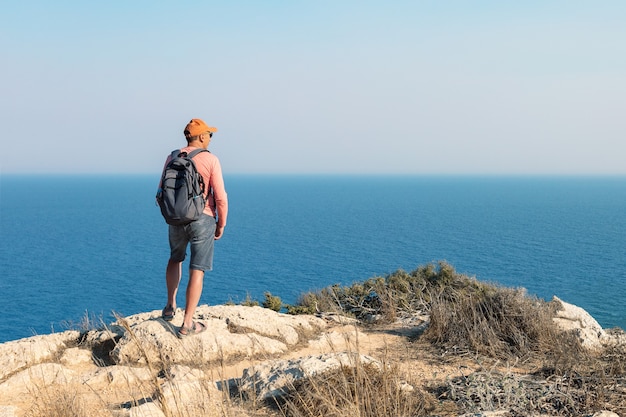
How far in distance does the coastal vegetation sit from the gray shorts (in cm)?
113

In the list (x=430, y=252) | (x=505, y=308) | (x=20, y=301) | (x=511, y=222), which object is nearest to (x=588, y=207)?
(x=511, y=222)

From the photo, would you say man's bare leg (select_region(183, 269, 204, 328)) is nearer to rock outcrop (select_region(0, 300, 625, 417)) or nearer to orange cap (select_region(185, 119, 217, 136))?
rock outcrop (select_region(0, 300, 625, 417))

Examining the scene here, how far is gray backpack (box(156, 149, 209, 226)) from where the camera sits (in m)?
5.43

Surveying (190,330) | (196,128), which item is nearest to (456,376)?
(190,330)

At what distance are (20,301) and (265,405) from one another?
3587 centimetres

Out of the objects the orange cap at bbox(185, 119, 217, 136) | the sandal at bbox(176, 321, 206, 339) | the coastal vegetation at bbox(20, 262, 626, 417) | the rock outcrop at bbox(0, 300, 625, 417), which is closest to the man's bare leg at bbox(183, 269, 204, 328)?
the sandal at bbox(176, 321, 206, 339)

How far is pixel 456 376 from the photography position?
16.9 feet

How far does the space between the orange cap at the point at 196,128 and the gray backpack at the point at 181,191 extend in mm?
341

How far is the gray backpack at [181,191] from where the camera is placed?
5.43 m

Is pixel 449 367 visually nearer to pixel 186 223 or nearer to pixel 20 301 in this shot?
pixel 186 223

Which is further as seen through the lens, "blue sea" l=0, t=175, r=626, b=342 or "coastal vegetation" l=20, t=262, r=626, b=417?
"blue sea" l=0, t=175, r=626, b=342

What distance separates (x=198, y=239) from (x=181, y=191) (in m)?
0.63

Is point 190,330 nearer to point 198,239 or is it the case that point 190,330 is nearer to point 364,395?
point 198,239

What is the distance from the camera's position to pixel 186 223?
18.5 feet
